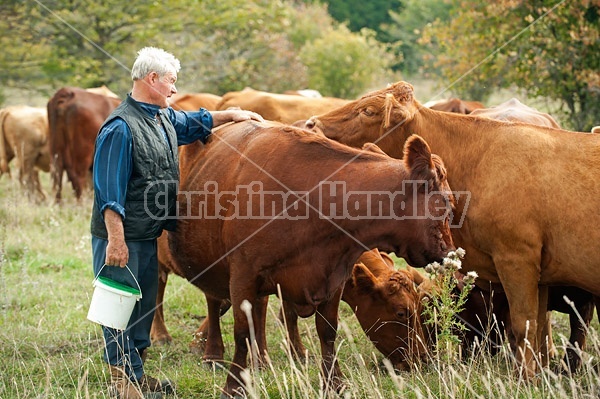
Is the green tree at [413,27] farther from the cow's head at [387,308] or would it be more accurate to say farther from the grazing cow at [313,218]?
the grazing cow at [313,218]

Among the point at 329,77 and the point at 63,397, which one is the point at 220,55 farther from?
the point at 63,397

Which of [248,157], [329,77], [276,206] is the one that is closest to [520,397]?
[276,206]

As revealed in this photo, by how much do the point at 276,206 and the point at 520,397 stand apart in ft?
5.97

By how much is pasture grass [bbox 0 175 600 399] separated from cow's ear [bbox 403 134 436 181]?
97 cm

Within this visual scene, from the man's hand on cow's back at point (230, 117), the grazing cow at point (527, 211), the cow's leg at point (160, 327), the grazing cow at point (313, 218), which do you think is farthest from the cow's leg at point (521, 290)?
the cow's leg at point (160, 327)

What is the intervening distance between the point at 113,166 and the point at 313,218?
1229mm

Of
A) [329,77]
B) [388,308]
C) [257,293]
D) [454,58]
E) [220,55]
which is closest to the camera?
[257,293]

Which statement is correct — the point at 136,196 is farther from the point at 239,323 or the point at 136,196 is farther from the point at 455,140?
the point at 455,140

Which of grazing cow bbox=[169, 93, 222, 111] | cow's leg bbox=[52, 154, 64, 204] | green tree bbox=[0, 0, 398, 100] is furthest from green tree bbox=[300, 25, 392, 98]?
cow's leg bbox=[52, 154, 64, 204]

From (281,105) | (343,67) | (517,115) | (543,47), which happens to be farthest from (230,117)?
(343,67)

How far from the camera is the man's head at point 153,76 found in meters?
4.95

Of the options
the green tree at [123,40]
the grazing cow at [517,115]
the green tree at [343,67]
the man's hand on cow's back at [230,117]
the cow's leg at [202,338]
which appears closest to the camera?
the man's hand on cow's back at [230,117]

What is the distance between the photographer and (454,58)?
15844 mm

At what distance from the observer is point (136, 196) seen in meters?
4.98
